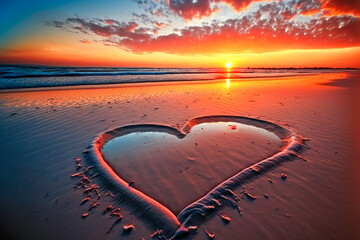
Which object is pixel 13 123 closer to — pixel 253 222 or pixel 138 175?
pixel 138 175

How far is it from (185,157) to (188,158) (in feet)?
0.27

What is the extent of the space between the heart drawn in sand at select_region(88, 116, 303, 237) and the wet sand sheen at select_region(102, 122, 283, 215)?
15 mm

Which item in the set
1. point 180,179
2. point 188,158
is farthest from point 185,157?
point 180,179

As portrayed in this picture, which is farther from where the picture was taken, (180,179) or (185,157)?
(185,157)

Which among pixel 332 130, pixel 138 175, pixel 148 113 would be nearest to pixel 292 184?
pixel 138 175

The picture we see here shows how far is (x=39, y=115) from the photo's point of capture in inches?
258

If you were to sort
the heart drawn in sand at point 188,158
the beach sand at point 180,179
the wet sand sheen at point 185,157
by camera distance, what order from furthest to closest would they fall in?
the wet sand sheen at point 185,157 → the heart drawn in sand at point 188,158 → the beach sand at point 180,179

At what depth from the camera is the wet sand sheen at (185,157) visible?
2764 mm

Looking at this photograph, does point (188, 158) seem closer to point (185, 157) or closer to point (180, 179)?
point (185, 157)

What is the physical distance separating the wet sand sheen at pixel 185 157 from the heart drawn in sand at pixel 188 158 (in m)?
0.02

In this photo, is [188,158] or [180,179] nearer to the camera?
[180,179]

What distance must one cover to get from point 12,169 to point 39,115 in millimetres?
4178

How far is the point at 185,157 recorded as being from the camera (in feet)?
12.0

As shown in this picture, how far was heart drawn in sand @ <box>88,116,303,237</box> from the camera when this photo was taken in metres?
2.33
